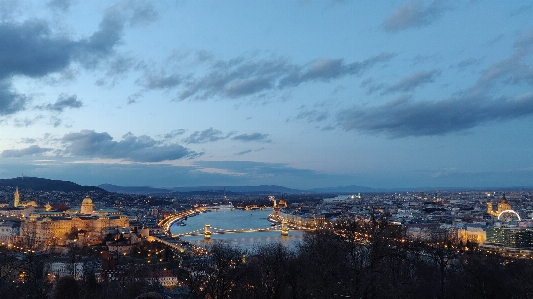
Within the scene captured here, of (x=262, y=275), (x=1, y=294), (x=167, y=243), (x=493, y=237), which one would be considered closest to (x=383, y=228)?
(x=262, y=275)

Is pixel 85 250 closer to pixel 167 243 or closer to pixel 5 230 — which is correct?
pixel 167 243

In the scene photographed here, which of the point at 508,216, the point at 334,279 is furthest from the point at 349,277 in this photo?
the point at 508,216

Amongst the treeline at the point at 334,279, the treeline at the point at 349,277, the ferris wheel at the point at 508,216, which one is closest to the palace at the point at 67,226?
the treeline at the point at 334,279

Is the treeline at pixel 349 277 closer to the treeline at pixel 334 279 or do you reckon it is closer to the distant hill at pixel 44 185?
the treeline at pixel 334 279

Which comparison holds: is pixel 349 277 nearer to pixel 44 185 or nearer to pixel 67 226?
pixel 67 226

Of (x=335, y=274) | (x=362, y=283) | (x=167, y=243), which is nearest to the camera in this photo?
(x=362, y=283)

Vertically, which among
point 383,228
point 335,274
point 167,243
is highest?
point 383,228
